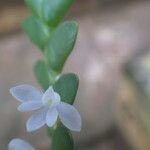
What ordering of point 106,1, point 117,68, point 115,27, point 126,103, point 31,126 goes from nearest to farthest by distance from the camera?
point 31,126, point 126,103, point 117,68, point 115,27, point 106,1

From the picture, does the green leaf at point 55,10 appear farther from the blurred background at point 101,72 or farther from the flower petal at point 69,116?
the blurred background at point 101,72

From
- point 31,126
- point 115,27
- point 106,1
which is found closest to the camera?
point 31,126

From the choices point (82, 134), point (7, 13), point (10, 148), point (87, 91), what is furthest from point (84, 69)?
point (10, 148)

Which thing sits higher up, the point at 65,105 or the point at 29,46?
the point at 65,105

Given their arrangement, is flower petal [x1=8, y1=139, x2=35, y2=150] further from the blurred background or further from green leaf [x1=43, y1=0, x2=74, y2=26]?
the blurred background

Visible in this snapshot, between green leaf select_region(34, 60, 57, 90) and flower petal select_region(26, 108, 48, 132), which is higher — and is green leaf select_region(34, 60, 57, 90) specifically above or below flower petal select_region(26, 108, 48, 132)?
below

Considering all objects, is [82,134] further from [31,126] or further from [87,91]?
[31,126]

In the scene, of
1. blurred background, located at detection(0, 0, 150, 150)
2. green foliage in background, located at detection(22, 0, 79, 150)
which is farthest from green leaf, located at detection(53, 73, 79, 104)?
blurred background, located at detection(0, 0, 150, 150)
